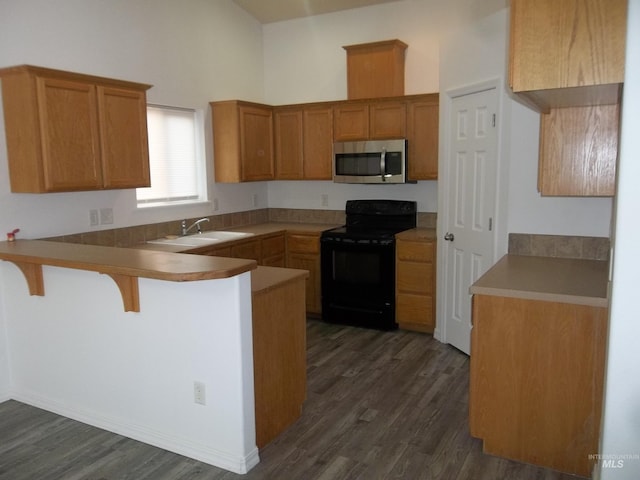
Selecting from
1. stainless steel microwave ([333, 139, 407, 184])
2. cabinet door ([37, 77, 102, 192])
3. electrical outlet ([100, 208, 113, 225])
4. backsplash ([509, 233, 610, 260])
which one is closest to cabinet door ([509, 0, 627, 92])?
backsplash ([509, 233, 610, 260])

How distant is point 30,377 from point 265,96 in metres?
3.84

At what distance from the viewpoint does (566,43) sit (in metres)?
1.96

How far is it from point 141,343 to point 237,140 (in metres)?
2.71

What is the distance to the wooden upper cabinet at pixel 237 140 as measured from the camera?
5.05m

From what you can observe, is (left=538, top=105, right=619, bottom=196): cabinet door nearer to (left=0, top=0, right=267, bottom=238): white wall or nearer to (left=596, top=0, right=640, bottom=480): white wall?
(left=596, top=0, right=640, bottom=480): white wall

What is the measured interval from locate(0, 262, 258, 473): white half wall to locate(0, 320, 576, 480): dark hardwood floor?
0.36 ft

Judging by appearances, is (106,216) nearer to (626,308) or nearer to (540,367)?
(540,367)

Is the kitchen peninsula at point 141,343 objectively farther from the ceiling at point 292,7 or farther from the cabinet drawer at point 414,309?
the ceiling at point 292,7

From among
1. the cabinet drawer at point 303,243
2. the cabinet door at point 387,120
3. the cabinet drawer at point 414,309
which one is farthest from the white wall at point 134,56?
the cabinet drawer at point 414,309

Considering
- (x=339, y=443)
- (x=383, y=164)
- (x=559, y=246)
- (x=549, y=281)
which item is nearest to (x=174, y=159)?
(x=383, y=164)

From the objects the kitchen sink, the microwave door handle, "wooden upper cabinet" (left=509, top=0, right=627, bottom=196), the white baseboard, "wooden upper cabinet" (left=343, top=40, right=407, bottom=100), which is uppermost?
"wooden upper cabinet" (left=343, top=40, right=407, bottom=100)

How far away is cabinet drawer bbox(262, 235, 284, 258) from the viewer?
4988 millimetres

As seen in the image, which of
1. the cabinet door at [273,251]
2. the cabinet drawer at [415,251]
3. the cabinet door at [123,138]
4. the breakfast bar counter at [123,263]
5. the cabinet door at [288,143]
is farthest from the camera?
the cabinet door at [288,143]

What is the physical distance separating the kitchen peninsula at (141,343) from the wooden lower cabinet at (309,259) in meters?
Answer: 2.16
